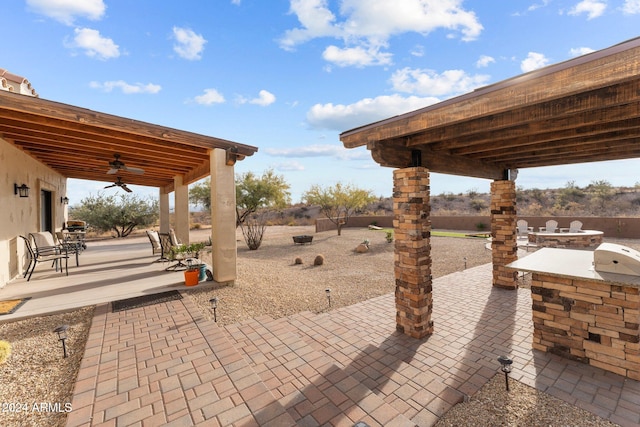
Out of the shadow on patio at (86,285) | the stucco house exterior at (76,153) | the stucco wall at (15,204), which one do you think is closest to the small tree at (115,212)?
the stucco wall at (15,204)

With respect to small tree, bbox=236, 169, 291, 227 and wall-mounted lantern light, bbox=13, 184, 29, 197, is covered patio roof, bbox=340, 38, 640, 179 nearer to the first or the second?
wall-mounted lantern light, bbox=13, 184, 29, 197

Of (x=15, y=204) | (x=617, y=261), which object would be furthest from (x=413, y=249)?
(x=15, y=204)

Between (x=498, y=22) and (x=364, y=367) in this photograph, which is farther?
(x=498, y=22)

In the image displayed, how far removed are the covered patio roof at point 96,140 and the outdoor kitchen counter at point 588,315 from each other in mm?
5750

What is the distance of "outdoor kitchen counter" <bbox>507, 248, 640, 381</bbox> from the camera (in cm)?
295

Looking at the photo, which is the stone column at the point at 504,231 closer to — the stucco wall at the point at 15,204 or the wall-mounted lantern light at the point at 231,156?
the wall-mounted lantern light at the point at 231,156

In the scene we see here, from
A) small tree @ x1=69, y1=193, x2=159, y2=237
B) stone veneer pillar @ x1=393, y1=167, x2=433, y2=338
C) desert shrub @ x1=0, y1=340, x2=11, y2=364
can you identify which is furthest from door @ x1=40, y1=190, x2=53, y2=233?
stone veneer pillar @ x1=393, y1=167, x2=433, y2=338

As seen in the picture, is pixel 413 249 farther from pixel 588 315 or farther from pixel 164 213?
pixel 164 213

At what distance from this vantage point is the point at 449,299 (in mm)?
5457

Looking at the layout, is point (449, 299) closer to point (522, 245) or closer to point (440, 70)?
point (440, 70)

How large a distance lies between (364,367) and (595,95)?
344 centimetres

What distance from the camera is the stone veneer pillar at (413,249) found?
3.79 meters

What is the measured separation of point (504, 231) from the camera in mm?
6086

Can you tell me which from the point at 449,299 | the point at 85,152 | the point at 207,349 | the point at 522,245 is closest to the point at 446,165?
the point at 449,299
